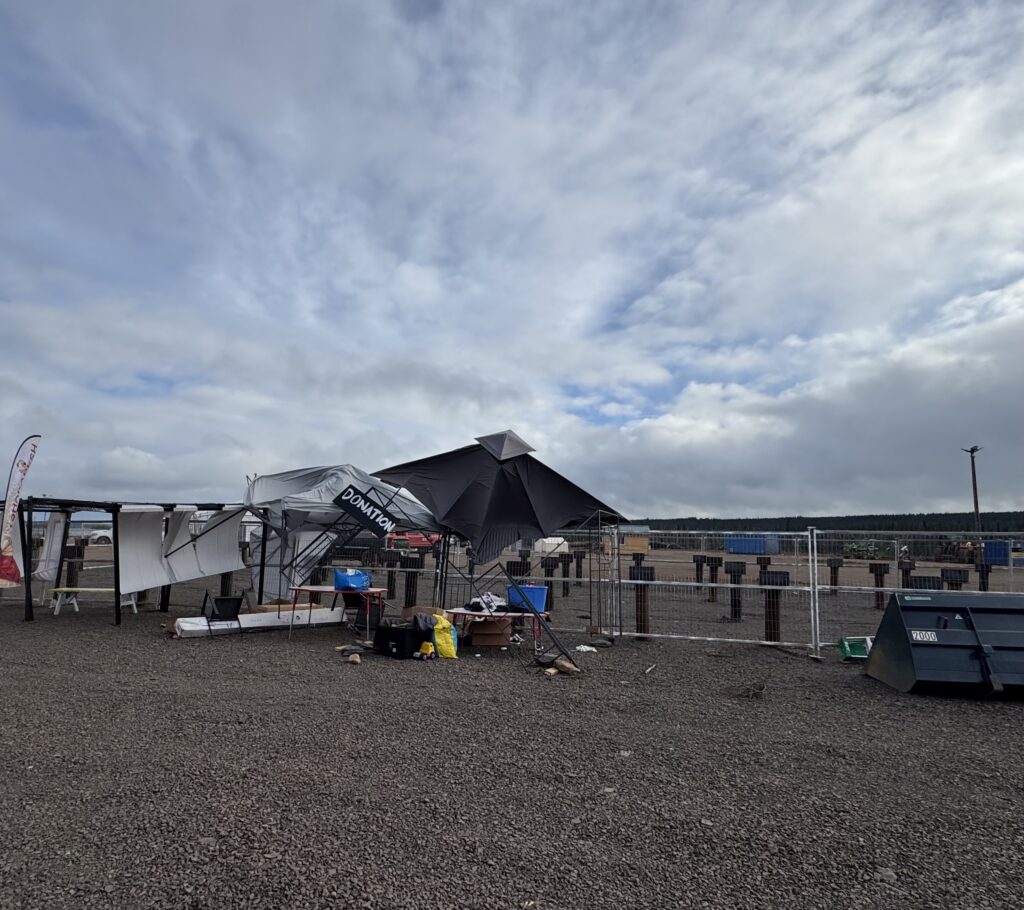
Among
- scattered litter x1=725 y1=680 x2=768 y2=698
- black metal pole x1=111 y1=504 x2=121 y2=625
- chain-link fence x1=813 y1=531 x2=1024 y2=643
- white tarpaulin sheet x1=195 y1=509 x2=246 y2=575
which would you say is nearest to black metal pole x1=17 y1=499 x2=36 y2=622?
black metal pole x1=111 y1=504 x2=121 y2=625

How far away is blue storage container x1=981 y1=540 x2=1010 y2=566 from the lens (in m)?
11.3

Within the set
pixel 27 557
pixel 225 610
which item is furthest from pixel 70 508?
pixel 225 610

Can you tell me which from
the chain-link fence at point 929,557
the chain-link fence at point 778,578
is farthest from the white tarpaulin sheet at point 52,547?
the chain-link fence at point 929,557

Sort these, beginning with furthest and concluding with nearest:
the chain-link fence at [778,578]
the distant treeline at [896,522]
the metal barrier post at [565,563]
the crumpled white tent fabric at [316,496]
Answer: the distant treeline at [896,522] → the metal barrier post at [565,563] → the crumpled white tent fabric at [316,496] → the chain-link fence at [778,578]

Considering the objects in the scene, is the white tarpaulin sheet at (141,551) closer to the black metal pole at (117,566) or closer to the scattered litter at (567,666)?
the black metal pole at (117,566)

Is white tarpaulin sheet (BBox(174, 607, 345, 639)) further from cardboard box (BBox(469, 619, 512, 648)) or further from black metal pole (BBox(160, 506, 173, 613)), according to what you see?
cardboard box (BBox(469, 619, 512, 648))

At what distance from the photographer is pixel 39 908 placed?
10.4 ft

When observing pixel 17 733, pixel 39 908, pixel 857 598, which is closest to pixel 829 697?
pixel 39 908

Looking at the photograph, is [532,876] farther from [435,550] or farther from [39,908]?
[435,550]

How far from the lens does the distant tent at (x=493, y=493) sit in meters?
12.2

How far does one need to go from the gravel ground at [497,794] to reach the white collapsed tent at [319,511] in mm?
3986

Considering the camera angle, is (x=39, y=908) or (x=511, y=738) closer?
(x=39, y=908)

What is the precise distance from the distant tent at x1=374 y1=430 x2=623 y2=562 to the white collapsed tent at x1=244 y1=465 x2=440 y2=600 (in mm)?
707

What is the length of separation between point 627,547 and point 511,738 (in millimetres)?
12110
